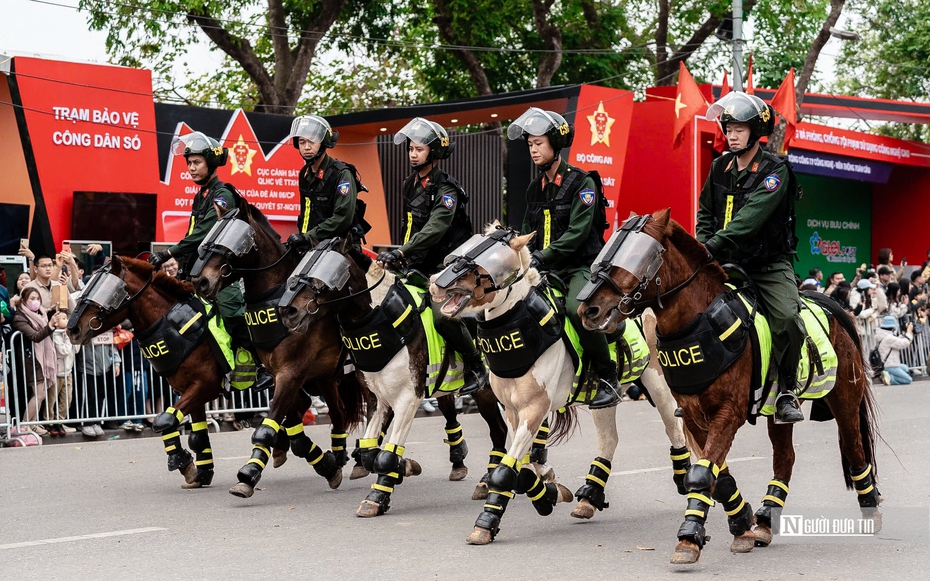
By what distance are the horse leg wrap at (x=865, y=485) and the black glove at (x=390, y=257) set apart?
11.4 feet

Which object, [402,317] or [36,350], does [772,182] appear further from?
[36,350]

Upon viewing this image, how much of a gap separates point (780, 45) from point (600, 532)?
26601 millimetres

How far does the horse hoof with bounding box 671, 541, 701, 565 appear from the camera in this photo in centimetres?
633

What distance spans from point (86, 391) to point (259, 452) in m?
5.74

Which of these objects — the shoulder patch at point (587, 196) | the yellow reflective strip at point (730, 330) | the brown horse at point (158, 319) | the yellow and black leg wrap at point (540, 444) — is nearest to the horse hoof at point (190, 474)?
the brown horse at point (158, 319)

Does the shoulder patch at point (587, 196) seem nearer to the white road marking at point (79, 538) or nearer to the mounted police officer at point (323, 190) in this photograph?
the mounted police officer at point (323, 190)

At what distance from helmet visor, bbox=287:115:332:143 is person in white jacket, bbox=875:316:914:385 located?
45.0ft

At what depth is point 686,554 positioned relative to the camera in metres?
6.34

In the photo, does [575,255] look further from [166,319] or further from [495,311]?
[166,319]

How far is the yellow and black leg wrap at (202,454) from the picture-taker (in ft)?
32.0

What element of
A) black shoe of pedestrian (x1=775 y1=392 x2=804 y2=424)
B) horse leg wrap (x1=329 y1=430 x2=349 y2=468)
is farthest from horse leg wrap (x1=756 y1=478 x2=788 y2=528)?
horse leg wrap (x1=329 y1=430 x2=349 y2=468)

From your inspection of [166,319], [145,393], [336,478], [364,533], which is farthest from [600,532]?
[145,393]

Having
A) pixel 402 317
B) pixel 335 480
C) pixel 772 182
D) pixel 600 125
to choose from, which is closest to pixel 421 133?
pixel 402 317

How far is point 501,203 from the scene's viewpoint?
25.3 metres
